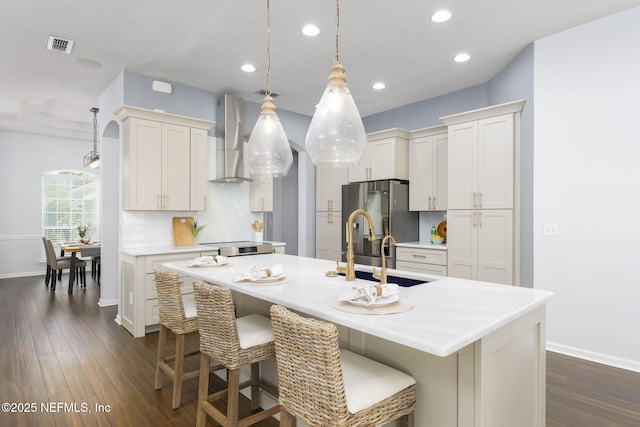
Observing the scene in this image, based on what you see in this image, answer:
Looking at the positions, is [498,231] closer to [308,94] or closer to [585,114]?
[585,114]

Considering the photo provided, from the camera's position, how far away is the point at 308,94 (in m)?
5.02

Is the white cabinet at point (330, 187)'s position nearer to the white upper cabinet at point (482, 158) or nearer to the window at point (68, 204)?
the white upper cabinet at point (482, 158)

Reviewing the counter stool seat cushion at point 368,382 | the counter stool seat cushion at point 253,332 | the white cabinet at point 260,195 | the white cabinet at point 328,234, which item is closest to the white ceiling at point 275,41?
the white cabinet at point 260,195

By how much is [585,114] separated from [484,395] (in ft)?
9.77

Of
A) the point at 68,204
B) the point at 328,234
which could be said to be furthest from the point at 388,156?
the point at 68,204

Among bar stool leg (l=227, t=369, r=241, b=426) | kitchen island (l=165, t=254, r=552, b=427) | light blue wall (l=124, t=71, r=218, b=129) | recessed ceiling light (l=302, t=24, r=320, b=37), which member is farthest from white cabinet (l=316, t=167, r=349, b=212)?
bar stool leg (l=227, t=369, r=241, b=426)

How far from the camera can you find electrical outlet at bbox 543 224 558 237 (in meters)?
3.37

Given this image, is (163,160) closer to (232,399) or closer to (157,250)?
(157,250)

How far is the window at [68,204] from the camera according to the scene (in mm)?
7570

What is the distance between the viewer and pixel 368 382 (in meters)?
1.43

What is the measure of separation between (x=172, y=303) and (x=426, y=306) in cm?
165

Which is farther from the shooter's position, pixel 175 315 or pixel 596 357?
pixel 596 357

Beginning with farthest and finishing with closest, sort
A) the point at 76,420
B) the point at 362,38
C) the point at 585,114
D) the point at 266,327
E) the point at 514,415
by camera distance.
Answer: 1. the point at 362,38
2. the point at 585,114
3. the point at 76,420
4. the point at 266,327
5. the point at 514,415

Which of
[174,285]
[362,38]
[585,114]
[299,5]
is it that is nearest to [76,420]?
[174,285]
